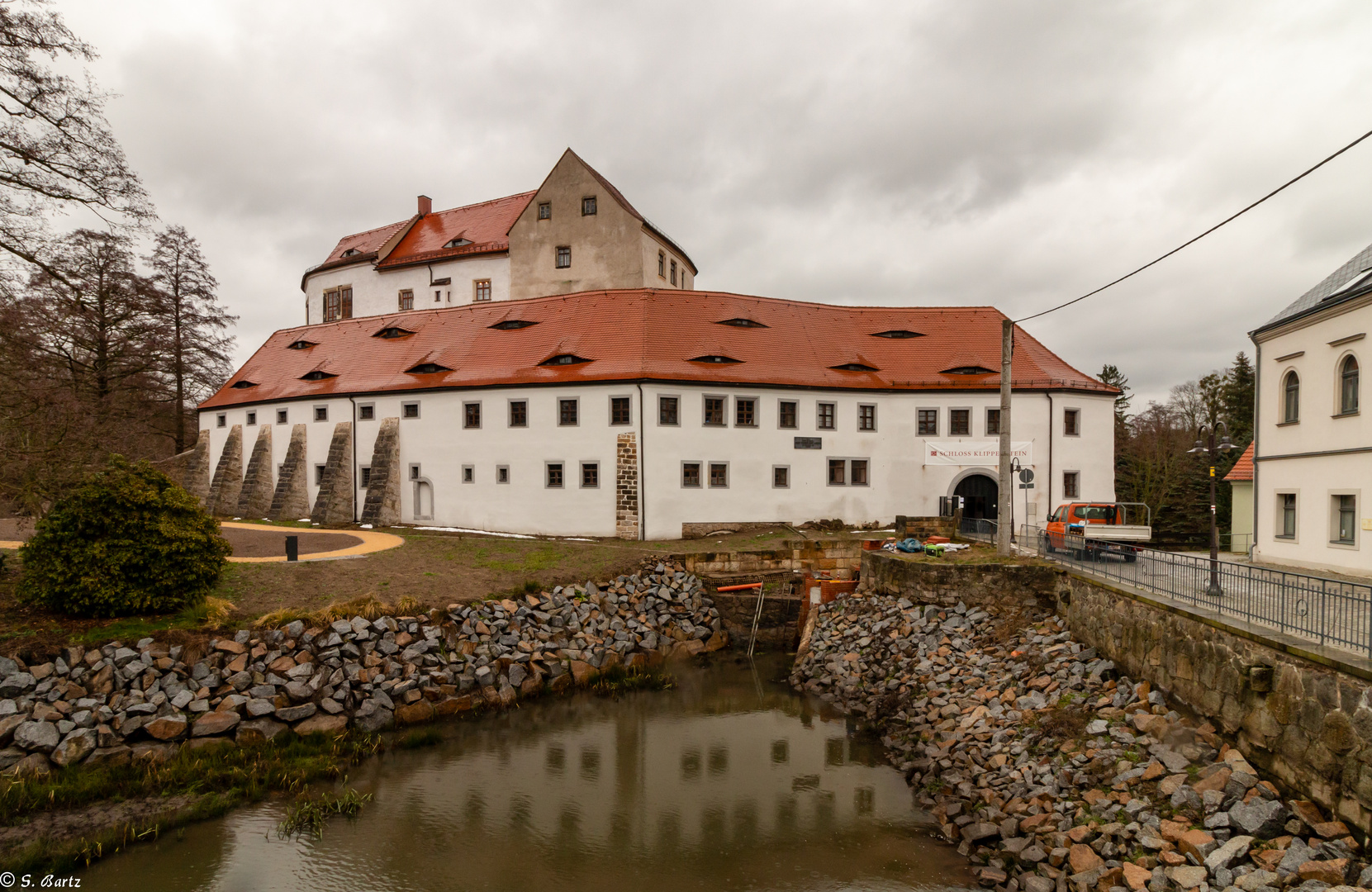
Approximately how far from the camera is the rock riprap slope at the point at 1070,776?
25.4 ft

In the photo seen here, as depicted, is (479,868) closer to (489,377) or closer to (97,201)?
(97,201)

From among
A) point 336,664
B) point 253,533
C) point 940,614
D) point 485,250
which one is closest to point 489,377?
point 253,533

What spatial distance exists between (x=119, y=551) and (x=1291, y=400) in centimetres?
2819

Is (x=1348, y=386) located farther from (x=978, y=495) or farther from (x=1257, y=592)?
(x=978, y=495)

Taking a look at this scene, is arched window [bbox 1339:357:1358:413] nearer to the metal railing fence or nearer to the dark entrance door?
the metal railing fence

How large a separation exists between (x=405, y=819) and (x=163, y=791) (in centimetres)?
395

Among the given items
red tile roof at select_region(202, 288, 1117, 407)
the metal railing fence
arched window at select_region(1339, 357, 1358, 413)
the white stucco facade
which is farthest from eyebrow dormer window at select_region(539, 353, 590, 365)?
arched window at select_region(1339, 357, 1358, 413)

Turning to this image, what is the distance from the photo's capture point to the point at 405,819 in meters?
11.0

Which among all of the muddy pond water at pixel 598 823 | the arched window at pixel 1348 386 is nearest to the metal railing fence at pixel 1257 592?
the muddy pond water at pixel 598 823

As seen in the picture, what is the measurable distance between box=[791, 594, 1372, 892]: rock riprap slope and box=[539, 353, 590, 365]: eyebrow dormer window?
56.7 ft

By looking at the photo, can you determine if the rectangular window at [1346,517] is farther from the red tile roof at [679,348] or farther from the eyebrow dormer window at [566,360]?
the eyebrow dormer window at [566,360]

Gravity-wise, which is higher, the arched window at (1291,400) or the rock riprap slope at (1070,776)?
the arched window at (1291,400)

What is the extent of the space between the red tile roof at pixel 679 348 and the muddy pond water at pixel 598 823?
15.3 metres

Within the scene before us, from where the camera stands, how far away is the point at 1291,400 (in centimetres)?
1844
